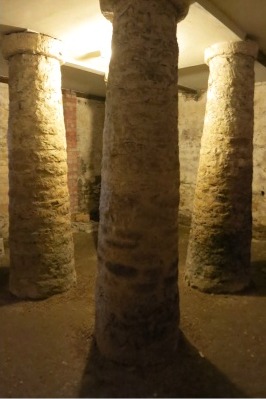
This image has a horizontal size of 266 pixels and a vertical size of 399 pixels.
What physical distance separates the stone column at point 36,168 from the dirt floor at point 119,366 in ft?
1.02

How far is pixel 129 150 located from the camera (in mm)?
2336

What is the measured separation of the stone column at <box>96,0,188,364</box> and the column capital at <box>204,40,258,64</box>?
1181mm

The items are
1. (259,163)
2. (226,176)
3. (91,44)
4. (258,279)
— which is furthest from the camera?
(259,163)

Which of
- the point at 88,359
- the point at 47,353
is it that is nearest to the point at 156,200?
the point at 88,359

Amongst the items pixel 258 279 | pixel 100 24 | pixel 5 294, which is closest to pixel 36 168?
pixel 5 294

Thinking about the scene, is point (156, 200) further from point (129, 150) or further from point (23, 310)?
point (23, 310)

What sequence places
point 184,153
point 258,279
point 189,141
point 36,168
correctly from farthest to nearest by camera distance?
point 184,153
point 189,141
point 258,279
point 36,168

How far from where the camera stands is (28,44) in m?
3.31

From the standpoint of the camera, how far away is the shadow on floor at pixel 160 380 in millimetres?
2254

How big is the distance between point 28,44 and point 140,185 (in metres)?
2.13

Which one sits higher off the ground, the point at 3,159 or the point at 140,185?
the point at 3,159

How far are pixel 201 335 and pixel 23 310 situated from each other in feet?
6.11

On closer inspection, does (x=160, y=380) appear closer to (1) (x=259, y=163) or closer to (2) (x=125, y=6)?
(2) (x=125, y=6)

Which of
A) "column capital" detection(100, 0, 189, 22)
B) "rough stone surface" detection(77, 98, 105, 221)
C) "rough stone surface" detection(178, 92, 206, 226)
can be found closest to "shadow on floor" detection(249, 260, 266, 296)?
"rough stone surface" detection(178, 92, 206, 226)
